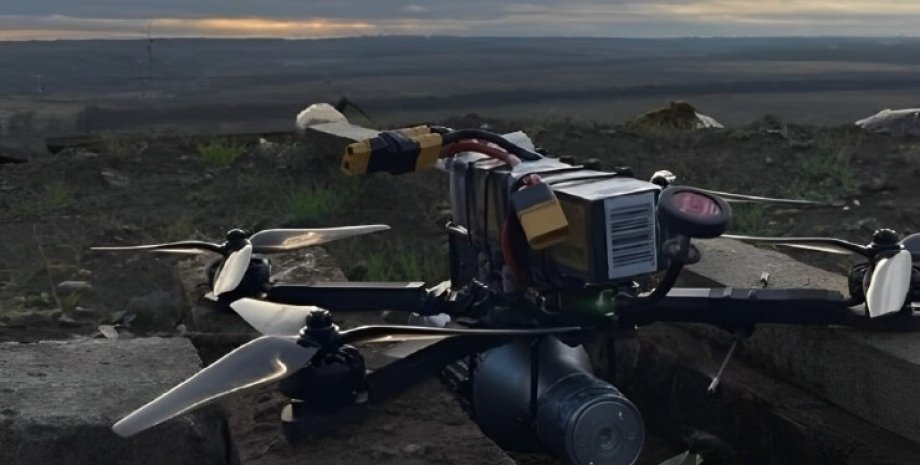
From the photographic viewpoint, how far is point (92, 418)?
2.70 meters

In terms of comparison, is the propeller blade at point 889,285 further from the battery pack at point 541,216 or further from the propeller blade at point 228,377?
the propeller blade at point 228,377

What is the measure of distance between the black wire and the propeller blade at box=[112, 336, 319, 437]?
0.58 m

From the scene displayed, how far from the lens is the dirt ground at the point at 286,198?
18.3 ft

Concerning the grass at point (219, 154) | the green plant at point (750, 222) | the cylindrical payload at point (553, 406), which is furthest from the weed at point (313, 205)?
the cylindrical payload at point (553, 406)

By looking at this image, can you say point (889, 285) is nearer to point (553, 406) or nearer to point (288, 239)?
point (553, 406)

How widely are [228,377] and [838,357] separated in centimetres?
183

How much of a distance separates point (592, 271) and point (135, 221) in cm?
551

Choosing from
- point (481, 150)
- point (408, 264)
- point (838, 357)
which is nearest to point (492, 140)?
point (481, 150)

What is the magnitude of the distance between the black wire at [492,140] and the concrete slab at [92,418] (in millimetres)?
913

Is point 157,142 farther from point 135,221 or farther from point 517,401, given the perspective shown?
point 517,401

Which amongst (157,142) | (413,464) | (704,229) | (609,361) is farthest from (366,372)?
(157,142)

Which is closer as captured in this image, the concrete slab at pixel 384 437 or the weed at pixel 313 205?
the concrete slab at pixel 384 437

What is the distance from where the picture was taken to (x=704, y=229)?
216 centimetres

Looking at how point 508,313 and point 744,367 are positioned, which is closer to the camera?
point 508,313
